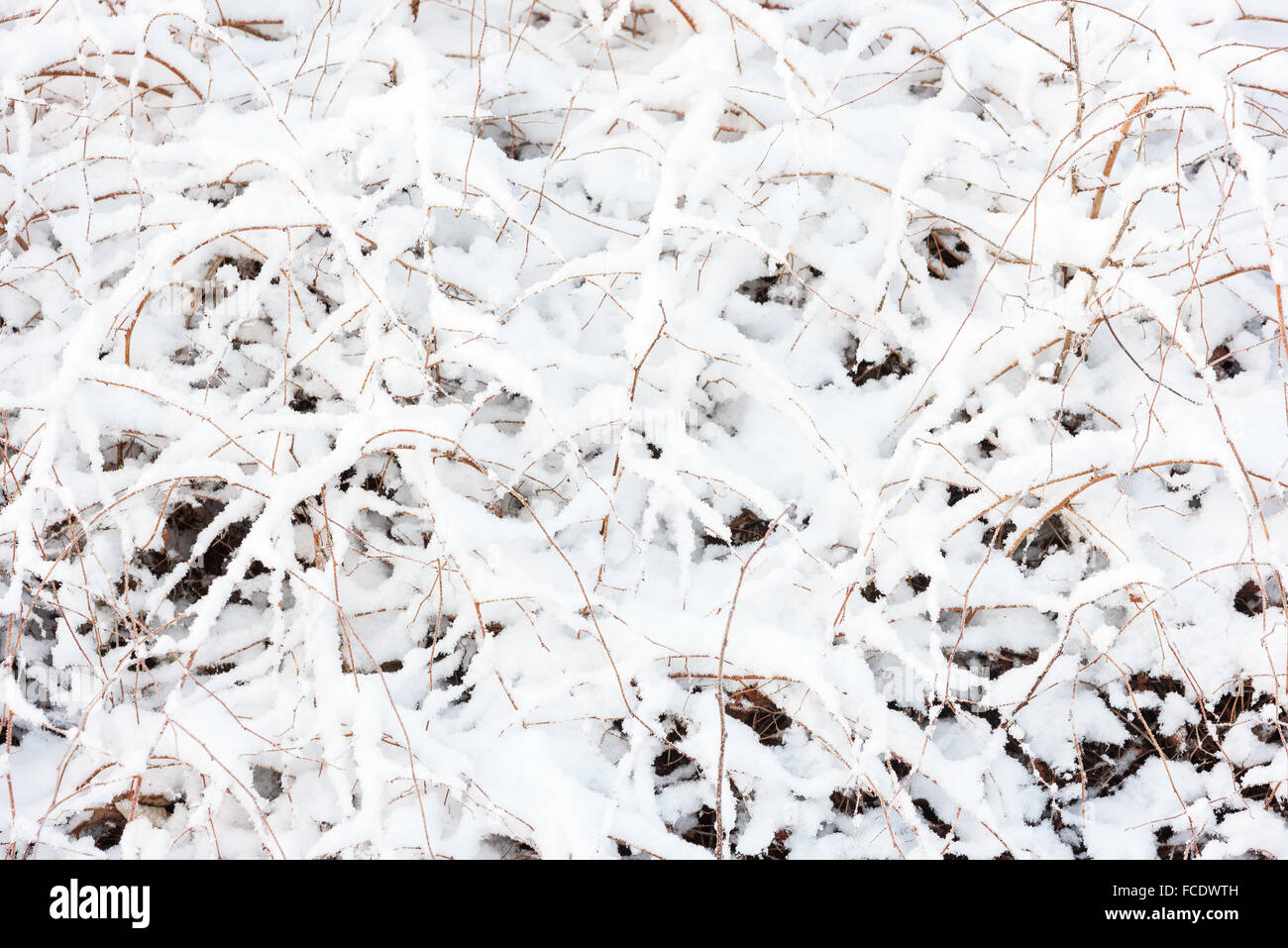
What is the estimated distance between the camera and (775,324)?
131cm

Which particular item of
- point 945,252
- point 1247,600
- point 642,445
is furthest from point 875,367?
point 1247,600

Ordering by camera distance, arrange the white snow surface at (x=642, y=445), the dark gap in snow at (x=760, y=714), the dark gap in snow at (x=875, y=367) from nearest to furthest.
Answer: the white snow surface at (x=642, y=445) < the dark gap in snow at (x=760, y=714) < the dark gap in snow at (x=875, y=367)

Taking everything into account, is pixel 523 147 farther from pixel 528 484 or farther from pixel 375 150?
pixel 528 484

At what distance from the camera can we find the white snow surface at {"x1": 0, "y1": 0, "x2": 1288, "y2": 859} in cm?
108

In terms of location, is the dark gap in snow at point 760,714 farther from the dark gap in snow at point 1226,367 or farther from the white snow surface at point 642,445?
the dark gap in snow at point 1226,367

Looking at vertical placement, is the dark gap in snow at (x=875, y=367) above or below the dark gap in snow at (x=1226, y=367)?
below

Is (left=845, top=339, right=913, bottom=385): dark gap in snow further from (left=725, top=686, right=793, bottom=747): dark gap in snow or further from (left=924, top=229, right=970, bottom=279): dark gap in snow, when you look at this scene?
(left=725, top=686, right=793, bottom=747): dark gap in snow

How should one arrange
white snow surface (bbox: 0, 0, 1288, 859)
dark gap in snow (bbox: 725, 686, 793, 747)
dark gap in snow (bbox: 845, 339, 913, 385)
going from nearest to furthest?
white snow surface (bbox: 0, 0, 1288, 859)
dark gap in snow (bbox: 725, 686, 793, 747)
dark gap in snow (bbox: 845, 339, 913, 385)

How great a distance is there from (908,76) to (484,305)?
84 centimetres

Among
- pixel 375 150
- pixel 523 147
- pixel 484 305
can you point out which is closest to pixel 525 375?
pixel 484 305

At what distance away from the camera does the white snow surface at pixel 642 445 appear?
1.08m

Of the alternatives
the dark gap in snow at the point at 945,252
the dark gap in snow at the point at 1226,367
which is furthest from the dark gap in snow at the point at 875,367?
the dark gap in snow at the point at 1226,367

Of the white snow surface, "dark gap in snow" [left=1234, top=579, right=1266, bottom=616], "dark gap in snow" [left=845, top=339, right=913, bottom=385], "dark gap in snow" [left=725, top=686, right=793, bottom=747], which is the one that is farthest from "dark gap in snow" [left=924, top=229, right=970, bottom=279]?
"dark gap in snow" [left=725, top=686, right=793, bottom=747]

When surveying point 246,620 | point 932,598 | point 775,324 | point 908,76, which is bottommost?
point 246,620
